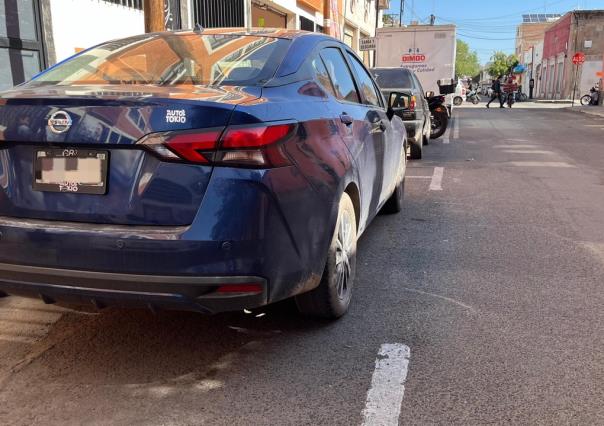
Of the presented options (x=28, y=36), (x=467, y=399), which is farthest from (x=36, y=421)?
(x=28, y=36)

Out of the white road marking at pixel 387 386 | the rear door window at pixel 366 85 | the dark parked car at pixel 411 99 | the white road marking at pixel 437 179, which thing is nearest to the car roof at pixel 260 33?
the rear door window at pixel 366 85

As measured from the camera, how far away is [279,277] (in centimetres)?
273

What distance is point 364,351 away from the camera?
3.17 meters

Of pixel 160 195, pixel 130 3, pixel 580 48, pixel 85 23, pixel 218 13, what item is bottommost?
pixel 160 195

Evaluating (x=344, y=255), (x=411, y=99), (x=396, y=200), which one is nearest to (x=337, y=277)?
(x=344, y=255)

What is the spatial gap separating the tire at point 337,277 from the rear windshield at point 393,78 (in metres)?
8.04

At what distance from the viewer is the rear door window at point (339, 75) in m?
3.87

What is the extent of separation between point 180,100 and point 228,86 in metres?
0.42

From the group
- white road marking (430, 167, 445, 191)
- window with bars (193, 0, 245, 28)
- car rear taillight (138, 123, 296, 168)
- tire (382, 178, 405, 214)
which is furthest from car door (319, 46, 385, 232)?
window with bars (193, 0, 245, 28)

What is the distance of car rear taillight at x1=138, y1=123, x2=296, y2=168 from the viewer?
248 cm

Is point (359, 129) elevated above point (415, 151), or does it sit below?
above

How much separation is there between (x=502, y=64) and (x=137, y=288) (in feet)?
366

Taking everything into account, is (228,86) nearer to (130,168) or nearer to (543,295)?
(130,168)

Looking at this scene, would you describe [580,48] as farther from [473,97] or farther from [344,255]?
[344,255]
